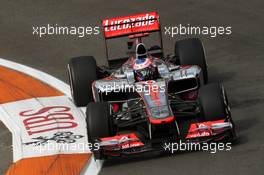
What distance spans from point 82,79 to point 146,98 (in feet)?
7.73

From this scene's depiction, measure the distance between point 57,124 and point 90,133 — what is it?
2.25 meters

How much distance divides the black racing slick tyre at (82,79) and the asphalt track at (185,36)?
5.00 feet

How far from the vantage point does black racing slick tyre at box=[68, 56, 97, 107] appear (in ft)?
53.1

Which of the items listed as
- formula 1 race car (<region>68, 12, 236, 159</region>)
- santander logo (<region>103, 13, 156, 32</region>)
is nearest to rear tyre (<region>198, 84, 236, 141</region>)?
formula 1 race car (<region>68, 12, 236, 159</region>)

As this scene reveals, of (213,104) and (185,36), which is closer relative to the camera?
(213,104)

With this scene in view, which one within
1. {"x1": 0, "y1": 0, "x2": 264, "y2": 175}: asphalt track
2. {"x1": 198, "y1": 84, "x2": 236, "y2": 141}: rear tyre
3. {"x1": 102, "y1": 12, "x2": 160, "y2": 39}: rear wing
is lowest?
{"x1": 0, "y1": 0, "x2": 264, "y2": 175}: asphalt track

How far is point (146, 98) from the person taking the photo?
1413cm

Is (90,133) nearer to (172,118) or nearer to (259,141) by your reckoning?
(172,118)

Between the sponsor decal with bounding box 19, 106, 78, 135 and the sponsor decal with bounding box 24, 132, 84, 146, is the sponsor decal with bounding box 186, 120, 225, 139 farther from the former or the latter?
the sponsor decal with bounding box 19, 106, 78, 135

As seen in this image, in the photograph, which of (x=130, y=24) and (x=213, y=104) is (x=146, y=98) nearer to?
(x=213, y=104)

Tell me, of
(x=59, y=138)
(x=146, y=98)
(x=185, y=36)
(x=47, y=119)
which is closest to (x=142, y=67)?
(x=146, y=98)

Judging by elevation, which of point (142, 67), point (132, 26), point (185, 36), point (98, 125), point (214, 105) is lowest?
point (185, 36)

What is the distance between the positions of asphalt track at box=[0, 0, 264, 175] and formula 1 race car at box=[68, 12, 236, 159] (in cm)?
34

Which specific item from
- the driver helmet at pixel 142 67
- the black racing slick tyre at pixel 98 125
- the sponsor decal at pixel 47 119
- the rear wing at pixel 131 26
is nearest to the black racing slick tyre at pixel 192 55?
the rear wing at pixel 131 26
